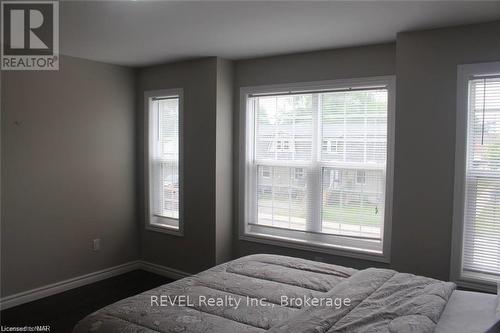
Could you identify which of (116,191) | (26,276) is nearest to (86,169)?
(116,191)

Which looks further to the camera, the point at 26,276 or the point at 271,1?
the point at 26,276

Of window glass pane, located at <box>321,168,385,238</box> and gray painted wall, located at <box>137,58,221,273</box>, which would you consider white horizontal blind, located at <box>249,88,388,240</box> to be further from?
gray painted wall, located at <box>137,58,221,273</box>

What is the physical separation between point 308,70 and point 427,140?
1.32 metres

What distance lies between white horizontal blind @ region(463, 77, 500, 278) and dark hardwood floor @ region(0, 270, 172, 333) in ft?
10.1

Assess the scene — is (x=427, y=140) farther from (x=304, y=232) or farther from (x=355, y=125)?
(x=304, y=232)

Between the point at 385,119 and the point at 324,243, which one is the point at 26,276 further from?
the point at 385,119

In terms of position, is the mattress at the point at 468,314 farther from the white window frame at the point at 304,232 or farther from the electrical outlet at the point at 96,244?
the electrical outlet at the point at 96,244

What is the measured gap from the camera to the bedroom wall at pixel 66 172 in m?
3.62

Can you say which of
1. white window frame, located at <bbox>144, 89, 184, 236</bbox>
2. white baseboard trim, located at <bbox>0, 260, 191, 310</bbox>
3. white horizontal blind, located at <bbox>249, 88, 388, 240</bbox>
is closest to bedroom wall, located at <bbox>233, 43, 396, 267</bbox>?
white horizontal blind, located at <bbox>249, 88, 388, 240</bbox>

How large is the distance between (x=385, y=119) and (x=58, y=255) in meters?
3.42

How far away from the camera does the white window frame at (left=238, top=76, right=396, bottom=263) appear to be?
11.1ft

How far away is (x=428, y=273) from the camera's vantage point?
9.93 ft

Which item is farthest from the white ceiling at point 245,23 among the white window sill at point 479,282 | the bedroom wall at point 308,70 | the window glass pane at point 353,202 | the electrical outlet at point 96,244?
the electrical outlet at point 96,244

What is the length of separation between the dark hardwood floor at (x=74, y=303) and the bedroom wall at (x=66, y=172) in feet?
0.64
